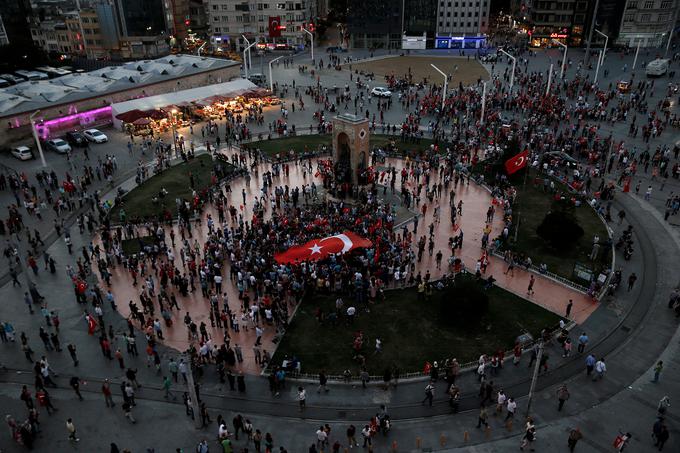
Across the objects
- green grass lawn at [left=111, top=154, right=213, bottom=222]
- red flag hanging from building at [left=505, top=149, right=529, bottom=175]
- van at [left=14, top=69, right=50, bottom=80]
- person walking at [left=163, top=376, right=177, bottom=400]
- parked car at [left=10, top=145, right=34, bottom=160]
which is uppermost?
red flag hanging from building at [left=505, top=149, right=529, bottom=175]

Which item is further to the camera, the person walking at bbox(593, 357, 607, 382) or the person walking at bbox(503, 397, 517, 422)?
the person walking at bbox(593, 357, 607, 382)

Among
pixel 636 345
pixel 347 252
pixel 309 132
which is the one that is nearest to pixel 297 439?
pixel 347 252

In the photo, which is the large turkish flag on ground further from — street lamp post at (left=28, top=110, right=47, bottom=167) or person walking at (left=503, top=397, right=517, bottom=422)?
street lamp post at (left=28, top=110, right=47, bottom=167)

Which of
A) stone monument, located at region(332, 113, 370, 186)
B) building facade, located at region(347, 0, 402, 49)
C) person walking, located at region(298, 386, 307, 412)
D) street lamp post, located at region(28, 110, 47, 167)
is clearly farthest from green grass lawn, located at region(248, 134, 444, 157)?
building facade, located at region(347, 0, 402, 49)

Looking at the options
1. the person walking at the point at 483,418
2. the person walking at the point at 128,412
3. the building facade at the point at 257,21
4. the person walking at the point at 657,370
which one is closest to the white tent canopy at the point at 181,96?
the person walking at the point at 128,412

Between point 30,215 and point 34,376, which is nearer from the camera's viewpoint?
point 34,376

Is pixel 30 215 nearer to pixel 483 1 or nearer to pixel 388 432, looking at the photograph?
pixel 388 432

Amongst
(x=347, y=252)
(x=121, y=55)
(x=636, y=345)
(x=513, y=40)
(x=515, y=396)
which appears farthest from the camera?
(x=513, y=40)
